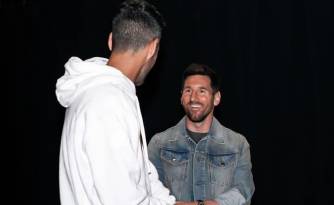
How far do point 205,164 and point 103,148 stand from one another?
4.41 ft

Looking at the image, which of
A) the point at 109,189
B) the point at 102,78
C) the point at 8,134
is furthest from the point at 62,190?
the point at 8,134

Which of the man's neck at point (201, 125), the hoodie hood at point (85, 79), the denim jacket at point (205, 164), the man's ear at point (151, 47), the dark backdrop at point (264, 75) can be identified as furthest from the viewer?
the dark backdrop at point (264, 75)

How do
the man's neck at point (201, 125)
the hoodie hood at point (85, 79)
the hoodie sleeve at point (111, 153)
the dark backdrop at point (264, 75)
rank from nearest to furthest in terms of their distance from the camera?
the hoodie sleeve at point (111, 153) → the hoodie hood at point (85, 79) → the man's neck at point (201, 125) → the dark backdrop at point (264, 75)

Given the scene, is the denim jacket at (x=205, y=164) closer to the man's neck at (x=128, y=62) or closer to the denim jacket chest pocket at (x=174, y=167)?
the denim jacket chest pocket at (x=174, y=167)

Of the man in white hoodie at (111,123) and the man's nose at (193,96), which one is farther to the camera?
the man's nose at (193,96)

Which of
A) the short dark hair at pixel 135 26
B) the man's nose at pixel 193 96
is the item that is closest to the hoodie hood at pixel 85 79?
the short dark hair at pixel 135 26

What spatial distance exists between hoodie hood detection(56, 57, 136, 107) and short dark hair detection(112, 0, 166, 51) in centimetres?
10

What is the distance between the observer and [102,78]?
1559 mm

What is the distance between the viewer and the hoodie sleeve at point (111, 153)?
55.7 inches

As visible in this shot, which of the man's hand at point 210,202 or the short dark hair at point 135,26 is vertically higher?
the short dark hair at point 135,26

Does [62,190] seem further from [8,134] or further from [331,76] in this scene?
[8,134]

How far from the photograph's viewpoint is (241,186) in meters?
2.60

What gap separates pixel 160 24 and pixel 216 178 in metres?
1.19

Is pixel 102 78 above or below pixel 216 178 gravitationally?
above
